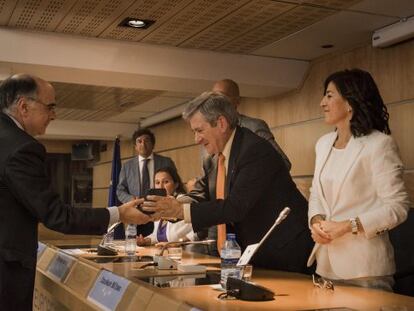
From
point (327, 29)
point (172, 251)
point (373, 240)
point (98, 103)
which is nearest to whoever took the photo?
point (373, 240)

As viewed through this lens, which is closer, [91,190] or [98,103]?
[98,103]

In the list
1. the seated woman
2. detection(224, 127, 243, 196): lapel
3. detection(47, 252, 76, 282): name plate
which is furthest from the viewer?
the seated woman

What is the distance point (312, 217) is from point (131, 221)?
84 centimetres

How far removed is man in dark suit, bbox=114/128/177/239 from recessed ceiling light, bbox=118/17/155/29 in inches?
58.2

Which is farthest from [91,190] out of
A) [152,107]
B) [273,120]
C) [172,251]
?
[172,251]

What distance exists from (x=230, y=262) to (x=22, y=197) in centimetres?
82

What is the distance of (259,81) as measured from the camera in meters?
5.65

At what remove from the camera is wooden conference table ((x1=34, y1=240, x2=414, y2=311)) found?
1.78 metres

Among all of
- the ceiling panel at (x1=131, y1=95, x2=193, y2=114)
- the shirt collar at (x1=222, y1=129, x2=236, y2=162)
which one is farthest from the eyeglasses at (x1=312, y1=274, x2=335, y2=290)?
the ceiling panel at (x1=131, y1=95, x2=193, y2=114)

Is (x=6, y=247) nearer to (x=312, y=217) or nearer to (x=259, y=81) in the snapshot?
(x=312, y=217)

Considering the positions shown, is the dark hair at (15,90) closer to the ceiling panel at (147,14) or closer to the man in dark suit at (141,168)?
the ceiling panel at (147,14)

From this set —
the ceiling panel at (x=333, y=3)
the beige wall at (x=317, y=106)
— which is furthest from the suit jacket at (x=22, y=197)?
the beige wall at (x=317, y=106)

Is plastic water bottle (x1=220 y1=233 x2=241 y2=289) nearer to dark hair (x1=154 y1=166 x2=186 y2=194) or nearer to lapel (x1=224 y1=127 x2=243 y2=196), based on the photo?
lapel (x1=224 y1=127 x2=243 y2=196)

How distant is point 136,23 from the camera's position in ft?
15.1
